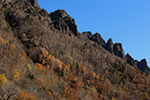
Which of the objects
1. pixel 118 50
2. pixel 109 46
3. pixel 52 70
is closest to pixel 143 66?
pixel 118 50

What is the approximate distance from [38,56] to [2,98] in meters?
46.1

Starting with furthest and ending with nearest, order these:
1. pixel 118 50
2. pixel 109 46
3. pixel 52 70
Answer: pixel 118 50, pixel 109 46, pixel 52 70

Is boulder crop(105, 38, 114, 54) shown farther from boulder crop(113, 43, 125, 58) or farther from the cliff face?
the cliff face

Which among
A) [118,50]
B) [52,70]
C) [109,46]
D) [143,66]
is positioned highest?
[109,46]

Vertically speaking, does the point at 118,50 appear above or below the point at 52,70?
above

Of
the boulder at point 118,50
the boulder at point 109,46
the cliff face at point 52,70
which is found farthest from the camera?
the boulder at point 118,50

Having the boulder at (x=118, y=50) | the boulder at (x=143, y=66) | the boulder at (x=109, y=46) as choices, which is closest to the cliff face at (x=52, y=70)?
the boulder at (x=109, y=46)

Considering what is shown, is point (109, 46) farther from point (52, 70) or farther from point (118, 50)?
point (52, 70)

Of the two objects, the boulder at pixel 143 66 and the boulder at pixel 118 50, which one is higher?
the boulder at pixel 118 50

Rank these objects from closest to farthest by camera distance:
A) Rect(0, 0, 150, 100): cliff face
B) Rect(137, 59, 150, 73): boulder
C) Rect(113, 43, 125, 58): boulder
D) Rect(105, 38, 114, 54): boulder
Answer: Rect(0, 0, 150, 100): cliff face < Rect(137, 59, 150, 73): boulder < Rect(105, 38, 114, 54): boulder < Rect(113, 43, 125, 58): boulder

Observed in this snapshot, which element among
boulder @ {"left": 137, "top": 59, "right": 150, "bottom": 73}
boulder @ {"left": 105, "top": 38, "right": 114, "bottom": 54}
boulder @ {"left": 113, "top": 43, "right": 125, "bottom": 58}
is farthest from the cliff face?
boulder @ {"left": 137, "top": 59, "right": 150, "bottom": 73}

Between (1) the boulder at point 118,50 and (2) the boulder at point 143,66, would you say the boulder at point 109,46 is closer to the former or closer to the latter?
(1) the boulder at point 118,50

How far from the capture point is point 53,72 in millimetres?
62125

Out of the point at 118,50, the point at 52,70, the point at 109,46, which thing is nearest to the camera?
the point at 52,70
